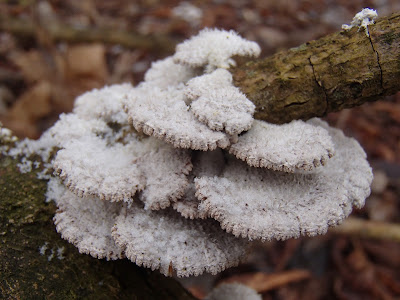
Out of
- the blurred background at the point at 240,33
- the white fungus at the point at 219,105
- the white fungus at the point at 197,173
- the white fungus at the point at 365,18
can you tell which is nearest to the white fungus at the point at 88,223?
the white fungus at the point at 197,173

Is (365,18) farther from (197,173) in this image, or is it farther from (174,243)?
(174,243)

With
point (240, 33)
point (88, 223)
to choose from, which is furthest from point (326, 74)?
point (240, 33)

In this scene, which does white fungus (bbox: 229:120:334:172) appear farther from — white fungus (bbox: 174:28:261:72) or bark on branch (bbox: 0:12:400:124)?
white fungus (bbox: 174:28:261:72)

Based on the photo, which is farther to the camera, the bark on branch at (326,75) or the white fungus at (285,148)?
the bark on branch at (326,75)

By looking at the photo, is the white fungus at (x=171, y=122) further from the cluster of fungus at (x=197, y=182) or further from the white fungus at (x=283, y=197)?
the white fungus at (x=283, y=197)

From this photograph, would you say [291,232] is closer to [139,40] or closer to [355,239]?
[355,239]
